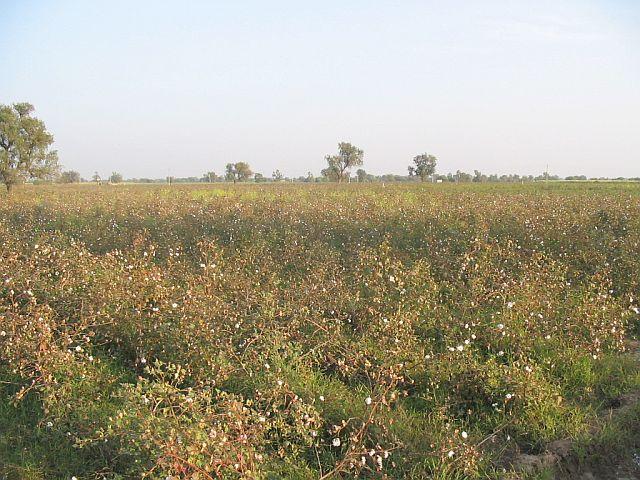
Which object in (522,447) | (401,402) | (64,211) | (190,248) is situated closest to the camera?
(522,447)

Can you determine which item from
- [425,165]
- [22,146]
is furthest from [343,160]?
[22,146]

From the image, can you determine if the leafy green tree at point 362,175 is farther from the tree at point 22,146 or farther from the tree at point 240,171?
the tree at point 22,146

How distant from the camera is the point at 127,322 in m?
4.55

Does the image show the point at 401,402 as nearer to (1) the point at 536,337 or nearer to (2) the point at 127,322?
(1) the point at 536,337

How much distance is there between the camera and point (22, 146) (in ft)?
79.2

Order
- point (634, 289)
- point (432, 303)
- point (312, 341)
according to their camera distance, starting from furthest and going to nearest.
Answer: point (634, 289) < point (432, 303) < point (312, 341)

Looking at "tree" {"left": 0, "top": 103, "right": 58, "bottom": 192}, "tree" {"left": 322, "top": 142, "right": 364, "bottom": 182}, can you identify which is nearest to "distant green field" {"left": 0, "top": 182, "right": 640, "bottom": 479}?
"tree" {"left": 0, "top": 103, "right": 58, "bottom": 192}

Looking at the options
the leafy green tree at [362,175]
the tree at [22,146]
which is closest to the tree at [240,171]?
the leafy green tree at [362,175]

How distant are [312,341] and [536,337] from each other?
2.14 metres

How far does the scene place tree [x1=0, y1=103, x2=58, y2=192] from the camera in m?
23.8

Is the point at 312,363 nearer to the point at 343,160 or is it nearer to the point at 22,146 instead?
the point at 22,146

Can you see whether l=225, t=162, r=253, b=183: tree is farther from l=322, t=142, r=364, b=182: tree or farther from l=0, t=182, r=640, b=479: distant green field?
l=0, t=182, r=640, b=479: distant green field

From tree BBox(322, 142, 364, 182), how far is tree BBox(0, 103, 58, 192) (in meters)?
51.4

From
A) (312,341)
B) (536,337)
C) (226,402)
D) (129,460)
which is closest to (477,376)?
(536,337)
